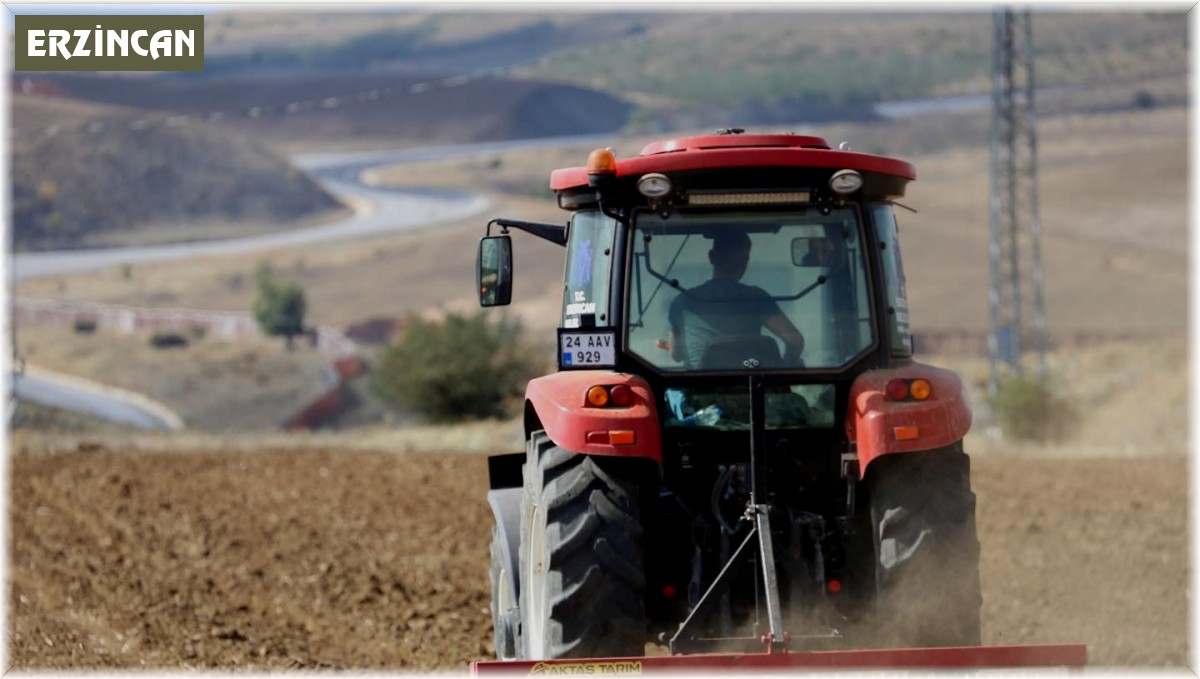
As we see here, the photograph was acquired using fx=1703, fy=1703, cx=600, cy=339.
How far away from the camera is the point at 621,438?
20.4 feet

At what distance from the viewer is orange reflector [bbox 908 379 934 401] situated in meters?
6.51

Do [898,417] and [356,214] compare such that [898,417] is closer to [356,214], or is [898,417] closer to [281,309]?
[281,309]

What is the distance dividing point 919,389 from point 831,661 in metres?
1.30

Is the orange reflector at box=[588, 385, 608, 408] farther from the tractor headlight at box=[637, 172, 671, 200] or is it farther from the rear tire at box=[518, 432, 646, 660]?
the tractor headlight at box=[637, 172, 671, 200]

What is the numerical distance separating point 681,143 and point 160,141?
80062 millimetres

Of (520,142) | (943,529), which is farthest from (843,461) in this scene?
(520,142)

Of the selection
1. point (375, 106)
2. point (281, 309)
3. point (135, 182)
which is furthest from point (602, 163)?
point (375, 106)

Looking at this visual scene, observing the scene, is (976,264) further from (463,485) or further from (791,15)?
(791,15)

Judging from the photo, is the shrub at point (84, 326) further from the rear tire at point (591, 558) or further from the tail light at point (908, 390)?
the tail light at point (908, 390)

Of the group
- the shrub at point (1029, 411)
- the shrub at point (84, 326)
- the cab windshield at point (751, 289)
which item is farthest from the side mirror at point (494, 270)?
the shrub at point (84, 326)

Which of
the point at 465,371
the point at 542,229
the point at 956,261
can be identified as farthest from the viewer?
the point at 956,261

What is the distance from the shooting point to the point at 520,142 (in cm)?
10319

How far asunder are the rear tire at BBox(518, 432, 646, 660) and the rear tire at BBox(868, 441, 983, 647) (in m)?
0.94

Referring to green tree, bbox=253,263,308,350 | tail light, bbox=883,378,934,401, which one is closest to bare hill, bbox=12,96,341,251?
green tree, bbox=253,263,308,350
